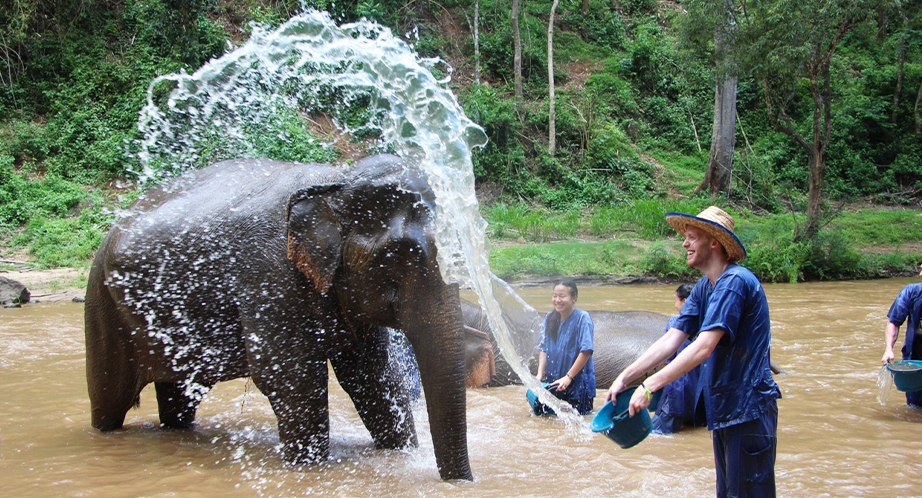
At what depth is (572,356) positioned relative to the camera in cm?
575

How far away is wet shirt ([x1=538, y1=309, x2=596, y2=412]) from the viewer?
5723 millimetres

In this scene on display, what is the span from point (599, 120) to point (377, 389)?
21.6 metres

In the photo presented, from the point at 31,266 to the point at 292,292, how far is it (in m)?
11.1

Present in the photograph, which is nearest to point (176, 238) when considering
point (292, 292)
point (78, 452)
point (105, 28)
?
point (292, 292)

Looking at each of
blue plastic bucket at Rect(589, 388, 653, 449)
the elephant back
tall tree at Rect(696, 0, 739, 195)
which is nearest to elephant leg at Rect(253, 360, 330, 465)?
blue plastic bucket at Rect(589, 388, 653, 449)

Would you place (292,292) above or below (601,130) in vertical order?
below

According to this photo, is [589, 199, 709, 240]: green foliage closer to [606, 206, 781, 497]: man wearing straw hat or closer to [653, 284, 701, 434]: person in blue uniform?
[653, 284, 701, 434]: person in blue uniform

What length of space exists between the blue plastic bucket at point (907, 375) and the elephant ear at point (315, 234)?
410 cm

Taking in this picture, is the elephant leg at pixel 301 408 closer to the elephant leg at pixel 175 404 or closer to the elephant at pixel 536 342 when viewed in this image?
the elephant leg at pixel 175 404

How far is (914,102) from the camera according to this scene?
26.5 metres

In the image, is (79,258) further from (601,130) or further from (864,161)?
(864,161)

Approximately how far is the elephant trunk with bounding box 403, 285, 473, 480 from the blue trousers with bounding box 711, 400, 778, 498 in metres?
1.27

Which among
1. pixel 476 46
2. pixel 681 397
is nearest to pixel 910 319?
pixel 681 397

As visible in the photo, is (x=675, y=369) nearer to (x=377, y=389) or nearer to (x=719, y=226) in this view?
(x=719, y=226)
